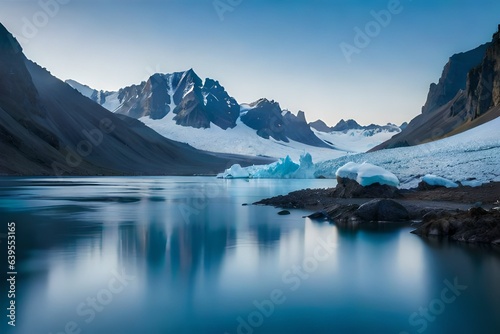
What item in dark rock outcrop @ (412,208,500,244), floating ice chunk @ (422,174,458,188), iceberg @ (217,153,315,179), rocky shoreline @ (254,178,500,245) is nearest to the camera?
dark rock outcrop @ (412,208,500,244)

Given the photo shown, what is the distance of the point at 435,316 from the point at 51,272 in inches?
389

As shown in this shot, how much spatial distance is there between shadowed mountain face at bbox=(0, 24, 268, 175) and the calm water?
80.3 meters

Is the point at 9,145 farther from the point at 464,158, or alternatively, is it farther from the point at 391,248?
the point at 391,248

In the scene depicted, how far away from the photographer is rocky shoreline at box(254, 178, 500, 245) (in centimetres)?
1747

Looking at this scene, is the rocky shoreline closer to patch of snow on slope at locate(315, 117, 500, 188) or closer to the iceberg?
patch of snow on slope at locate(315, 117, 500, 188)

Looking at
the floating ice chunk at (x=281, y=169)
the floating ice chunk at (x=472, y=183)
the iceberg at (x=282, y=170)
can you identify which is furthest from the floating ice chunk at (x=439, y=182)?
the floating ice chunk at (x=281, y=169)

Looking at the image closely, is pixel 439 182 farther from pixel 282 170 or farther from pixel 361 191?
pixel 282 170

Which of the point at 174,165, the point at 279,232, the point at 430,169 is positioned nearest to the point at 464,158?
the point at 430,169

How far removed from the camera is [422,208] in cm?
2572

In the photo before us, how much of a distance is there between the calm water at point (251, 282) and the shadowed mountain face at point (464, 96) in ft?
197

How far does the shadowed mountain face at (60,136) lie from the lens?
9638 centimetres

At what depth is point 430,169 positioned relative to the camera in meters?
41.0

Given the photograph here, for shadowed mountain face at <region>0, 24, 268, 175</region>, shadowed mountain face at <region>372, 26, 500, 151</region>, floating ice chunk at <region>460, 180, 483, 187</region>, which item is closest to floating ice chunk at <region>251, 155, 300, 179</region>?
shadowed mountain face at <region>372, 26, 500, 151</region>

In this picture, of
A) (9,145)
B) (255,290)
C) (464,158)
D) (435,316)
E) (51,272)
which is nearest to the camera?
(435,316)
